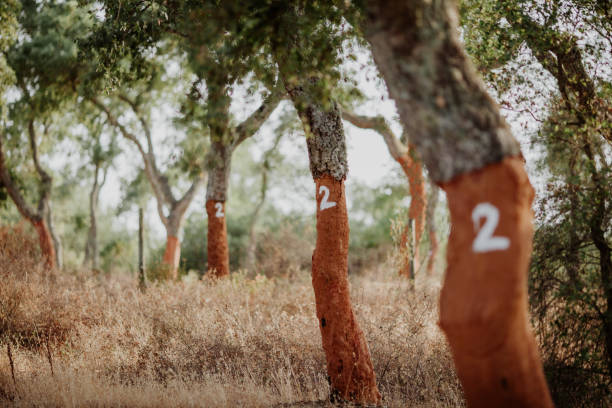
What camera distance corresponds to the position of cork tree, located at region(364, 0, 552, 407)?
2898 mm

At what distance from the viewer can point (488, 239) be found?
2.94 metres

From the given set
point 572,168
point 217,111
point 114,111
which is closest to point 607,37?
point 572,168

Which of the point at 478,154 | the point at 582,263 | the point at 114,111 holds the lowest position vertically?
the point at 582,263

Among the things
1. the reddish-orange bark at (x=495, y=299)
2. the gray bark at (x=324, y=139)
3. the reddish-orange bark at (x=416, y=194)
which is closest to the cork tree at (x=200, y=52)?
the gray bark at (x=324, y=139)

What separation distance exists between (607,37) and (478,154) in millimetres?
4663

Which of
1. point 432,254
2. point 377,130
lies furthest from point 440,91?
point 432,254

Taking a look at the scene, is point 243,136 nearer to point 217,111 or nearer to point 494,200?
point 217,111

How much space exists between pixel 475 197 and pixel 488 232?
0.23 meters

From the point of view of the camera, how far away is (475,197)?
9.70 feet

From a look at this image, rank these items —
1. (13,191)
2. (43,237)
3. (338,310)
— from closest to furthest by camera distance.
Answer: (338,310), (13,191), (43,237)

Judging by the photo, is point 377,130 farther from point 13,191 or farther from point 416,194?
point 13,191

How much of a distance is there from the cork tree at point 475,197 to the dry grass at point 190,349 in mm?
2571

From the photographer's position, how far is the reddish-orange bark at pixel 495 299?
288cm

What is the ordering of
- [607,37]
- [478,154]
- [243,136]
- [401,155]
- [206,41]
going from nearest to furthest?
[478,154], [206,41], [607,37], [243,136], [401,155]
